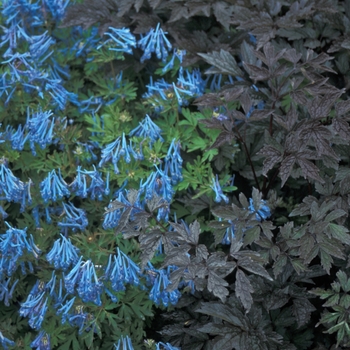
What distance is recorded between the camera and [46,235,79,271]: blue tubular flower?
9.13ft

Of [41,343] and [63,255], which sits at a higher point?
[63,255]

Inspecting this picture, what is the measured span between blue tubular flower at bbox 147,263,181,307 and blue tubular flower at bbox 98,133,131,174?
0.54 m

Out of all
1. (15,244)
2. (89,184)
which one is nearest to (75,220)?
(89,184)

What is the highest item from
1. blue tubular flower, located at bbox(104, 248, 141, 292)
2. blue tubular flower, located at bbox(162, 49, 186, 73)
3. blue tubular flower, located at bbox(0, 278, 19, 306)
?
blue tubular flower, located at bbox(162, 49, 186, 73)

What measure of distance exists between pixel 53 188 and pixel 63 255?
348 mm

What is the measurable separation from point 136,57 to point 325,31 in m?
1.12

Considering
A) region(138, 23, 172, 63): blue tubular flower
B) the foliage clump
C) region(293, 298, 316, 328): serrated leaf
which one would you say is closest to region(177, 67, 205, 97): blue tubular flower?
the foliage clump

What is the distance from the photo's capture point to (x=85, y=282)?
8.79 ft

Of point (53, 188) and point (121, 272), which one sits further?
point (53, 188)

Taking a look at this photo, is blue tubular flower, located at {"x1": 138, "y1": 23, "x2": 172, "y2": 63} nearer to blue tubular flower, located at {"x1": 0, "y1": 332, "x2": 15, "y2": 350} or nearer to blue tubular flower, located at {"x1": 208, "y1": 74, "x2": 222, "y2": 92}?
blue tubular flower, located at {"x1": 208, "y1": 74, "x2": 222, "y2": 92}

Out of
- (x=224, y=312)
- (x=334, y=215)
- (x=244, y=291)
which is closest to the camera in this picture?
(x=244, y=291)

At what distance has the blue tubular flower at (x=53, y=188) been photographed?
A: 2912 millimetres

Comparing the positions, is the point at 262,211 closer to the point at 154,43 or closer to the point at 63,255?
the point at 63,255

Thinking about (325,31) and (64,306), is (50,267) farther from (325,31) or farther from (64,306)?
(325,31)
